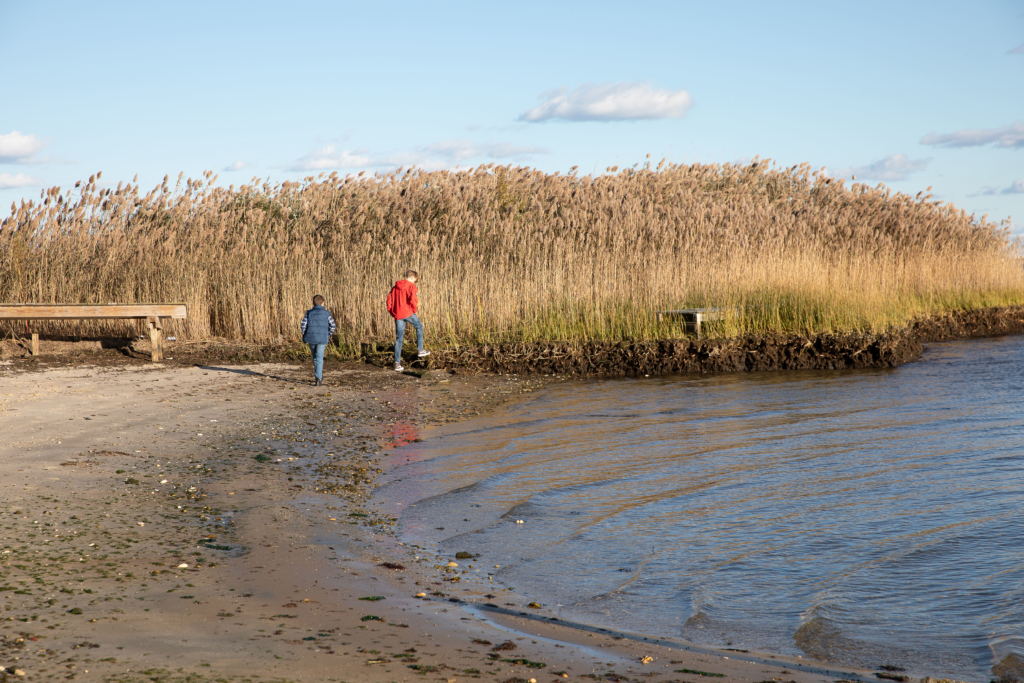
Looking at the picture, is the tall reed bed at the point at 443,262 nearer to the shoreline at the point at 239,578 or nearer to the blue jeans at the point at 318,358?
the blue jeans at the point at 318,358

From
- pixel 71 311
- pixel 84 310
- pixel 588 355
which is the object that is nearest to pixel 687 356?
pixel 588 355

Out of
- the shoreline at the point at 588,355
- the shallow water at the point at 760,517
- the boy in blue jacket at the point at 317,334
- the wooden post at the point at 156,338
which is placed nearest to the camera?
the shallow water at the point at 760,517

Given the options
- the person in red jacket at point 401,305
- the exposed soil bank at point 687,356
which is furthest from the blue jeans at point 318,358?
the exposed soil bank at point 687,356

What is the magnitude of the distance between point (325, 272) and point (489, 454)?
8.48 metres

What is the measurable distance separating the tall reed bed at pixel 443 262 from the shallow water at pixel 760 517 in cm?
399

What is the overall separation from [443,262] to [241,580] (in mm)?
10702

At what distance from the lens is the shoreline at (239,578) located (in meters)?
3.37

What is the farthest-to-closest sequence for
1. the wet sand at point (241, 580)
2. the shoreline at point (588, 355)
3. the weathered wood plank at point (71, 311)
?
1. the shoreline at point (588, 355)
2. the weathered wood plank at point (71, 311)
3. the wet sand at point (241, 580)

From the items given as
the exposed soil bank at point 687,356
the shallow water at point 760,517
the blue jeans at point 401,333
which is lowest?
the shallow water at point 760,517

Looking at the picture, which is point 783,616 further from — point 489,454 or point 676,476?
point 489,454

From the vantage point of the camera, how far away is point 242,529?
527 centimetres

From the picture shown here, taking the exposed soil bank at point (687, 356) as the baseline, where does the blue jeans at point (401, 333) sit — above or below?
above

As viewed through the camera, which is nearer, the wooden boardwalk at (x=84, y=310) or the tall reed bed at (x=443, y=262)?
the wooden boardwalk at (x=84, y=310)

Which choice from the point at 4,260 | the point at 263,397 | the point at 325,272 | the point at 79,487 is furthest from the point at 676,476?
the point at 4,260
